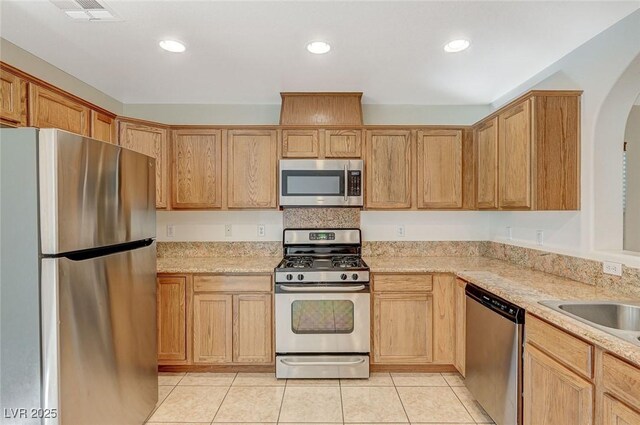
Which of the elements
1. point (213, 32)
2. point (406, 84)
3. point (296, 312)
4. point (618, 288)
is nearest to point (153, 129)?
point (213, 32)

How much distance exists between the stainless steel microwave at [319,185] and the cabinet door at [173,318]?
112cm

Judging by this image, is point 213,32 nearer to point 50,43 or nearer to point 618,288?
point 50,43

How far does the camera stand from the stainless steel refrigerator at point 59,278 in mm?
1389

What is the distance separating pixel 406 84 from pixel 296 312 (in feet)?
7.13

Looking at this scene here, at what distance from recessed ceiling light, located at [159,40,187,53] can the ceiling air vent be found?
1.04ft

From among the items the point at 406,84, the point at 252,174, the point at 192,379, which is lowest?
the point at 192,379

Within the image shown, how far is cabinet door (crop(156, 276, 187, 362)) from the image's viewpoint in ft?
9.09

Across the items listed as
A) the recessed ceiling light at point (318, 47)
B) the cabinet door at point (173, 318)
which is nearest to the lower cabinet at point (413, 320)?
the cabinet door at point (173, 318)

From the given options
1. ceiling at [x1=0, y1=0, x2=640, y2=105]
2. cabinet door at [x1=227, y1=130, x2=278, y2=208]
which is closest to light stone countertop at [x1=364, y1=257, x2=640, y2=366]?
cabinet door at [x1=227, y1=130, x2=278, y2=208]

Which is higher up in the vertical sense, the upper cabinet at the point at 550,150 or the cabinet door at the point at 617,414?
the upper cabinet at the point at 550,150

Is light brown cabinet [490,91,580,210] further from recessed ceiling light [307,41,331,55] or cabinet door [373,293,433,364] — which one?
recessed ceiling light [307,41,331,55]

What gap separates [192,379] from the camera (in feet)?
9.02

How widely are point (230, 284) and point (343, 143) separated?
160cm

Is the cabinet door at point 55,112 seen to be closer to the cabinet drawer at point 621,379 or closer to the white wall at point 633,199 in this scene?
the cabinet drawer at point 621,379
